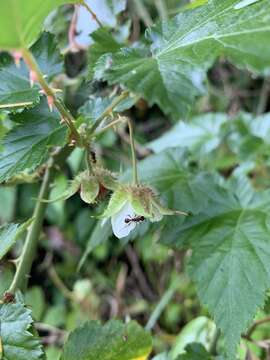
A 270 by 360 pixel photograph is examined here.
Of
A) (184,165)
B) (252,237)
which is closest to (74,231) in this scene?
(184,165)

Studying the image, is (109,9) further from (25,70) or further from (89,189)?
(89,189)

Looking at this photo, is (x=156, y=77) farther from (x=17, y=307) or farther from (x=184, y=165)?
(x=184, y=165)

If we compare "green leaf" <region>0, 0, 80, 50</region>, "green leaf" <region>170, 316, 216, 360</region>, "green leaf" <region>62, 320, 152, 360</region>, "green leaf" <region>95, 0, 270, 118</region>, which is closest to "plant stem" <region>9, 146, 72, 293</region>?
"green leaf" <region>62, 320, 152, 360</region>

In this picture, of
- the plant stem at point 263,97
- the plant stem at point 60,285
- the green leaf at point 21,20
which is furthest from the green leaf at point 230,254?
the plant stem at point 263,97

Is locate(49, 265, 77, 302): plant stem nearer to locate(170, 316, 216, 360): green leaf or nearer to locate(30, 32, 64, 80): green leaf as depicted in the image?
locate(170, 316, 216, 360): green leaf

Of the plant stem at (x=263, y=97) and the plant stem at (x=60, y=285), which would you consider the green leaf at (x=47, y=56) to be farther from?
the plant stem at (x=263, y=97)
